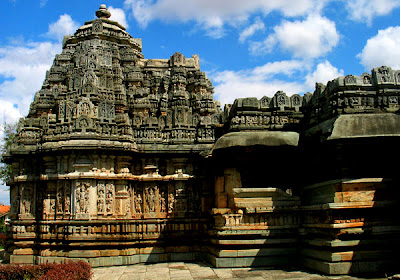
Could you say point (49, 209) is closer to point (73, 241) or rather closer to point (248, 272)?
point (73, 241)

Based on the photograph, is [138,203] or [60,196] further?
[138,203]

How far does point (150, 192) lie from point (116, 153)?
2.19 metres

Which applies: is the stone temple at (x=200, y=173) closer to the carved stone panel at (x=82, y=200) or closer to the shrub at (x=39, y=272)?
the carved stone panel at (x=82, y=200)

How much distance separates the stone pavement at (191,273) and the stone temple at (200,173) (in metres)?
0.50

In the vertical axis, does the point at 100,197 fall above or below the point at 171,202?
above

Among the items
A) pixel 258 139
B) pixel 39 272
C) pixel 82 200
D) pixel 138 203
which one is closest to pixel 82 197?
pixel 82 200

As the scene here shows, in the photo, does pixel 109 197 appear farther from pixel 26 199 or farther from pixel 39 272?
pixel 39 272

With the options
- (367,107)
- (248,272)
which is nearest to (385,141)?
(367,107)

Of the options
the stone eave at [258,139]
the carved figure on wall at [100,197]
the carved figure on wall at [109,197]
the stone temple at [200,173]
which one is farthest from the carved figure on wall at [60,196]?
the stone eave at [258,139]

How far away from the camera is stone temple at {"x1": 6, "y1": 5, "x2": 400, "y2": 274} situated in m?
11.9

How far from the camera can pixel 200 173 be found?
16906 mm

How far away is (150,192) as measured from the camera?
16.6 m

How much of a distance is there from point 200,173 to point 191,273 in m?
4.87

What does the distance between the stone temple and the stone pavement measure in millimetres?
496
